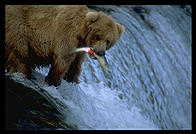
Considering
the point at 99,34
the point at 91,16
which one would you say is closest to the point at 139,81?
the point at 99,34

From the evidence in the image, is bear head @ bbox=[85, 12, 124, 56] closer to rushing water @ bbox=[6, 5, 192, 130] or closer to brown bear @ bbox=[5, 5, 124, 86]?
brown bear @ bbox=[5, 5, 124, 86]

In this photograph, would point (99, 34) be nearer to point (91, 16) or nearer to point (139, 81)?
point (91, 16)

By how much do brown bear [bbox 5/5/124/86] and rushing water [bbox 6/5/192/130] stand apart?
43 cm

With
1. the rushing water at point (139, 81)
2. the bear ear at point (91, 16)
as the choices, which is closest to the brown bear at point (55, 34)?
the bear ear at point (91, 16)

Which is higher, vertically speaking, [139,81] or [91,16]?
[91,16]

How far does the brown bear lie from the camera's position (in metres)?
4.27

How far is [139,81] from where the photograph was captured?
6.77m

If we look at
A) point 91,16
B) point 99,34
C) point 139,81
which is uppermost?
point 91,16

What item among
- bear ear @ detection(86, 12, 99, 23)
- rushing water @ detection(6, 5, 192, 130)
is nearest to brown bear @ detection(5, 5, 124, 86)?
bear ear @ detection(86, 12, 99, 23)

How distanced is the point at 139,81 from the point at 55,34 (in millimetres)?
2745

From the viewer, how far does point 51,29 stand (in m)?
4.38
